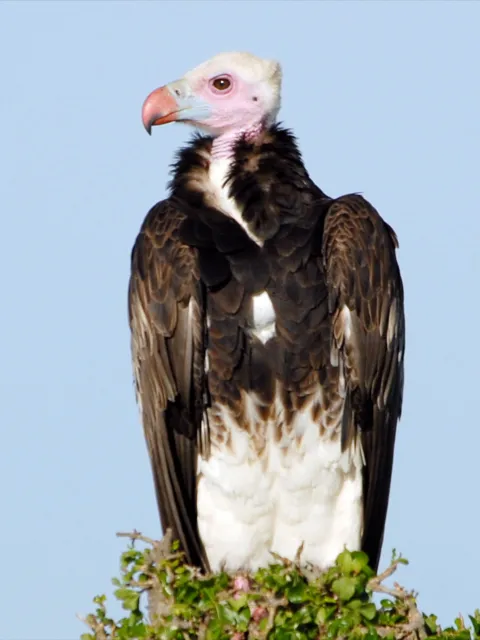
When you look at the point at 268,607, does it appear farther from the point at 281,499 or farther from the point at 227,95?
the point at 227,95

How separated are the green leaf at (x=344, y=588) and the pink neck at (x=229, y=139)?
2.97m

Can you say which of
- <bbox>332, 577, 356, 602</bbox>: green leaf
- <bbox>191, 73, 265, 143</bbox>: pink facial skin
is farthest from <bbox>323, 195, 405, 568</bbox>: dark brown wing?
<bbox>332, 577, 356, 602</bbox>: green leaf

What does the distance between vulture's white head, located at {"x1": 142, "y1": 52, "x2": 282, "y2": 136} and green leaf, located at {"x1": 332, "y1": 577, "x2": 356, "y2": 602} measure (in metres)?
3.19

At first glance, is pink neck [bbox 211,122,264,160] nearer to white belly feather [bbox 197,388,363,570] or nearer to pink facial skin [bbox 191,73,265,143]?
pink facial skin [bbox 191,73,265,143]

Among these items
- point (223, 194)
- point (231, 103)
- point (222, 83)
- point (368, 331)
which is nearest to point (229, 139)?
point (231, 103)

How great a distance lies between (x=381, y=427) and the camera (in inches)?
317

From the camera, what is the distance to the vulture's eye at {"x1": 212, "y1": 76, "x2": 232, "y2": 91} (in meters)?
8.81

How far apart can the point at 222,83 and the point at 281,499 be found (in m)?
2.51

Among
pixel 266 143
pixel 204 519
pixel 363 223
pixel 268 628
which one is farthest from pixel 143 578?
pixel 266 143

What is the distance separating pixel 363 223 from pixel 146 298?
3.98 feet

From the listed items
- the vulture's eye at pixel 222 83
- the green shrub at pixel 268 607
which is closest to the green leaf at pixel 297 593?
the green shrub at pixel 268 607

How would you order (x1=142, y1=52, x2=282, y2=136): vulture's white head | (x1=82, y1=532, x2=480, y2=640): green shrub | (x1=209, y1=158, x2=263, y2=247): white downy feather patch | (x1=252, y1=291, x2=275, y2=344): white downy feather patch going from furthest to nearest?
(x1=142, y1=52, x2=282, y2=136): vulture's white head < (x1=209, y1=158, x2=263, y2=247): white downy feather patch < (x1=252, y1=291, x2=275, y2=344): white downy feather patch < (x1=82, y1=532, x2=480, y2=640): green shrub

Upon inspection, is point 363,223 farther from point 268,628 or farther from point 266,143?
point 268,628

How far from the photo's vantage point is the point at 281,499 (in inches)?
313
